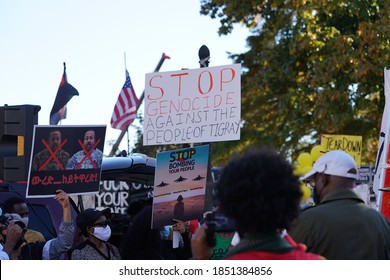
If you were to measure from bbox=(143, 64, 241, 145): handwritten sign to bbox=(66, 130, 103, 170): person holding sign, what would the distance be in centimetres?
55

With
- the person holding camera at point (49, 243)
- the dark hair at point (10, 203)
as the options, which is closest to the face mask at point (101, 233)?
the person holding camera at point (49, 243)

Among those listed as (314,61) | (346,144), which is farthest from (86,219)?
(314,61)

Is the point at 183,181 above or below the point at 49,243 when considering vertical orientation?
above

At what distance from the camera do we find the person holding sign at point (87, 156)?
27.6 ft

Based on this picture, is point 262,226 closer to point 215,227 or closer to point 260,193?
point 260,193

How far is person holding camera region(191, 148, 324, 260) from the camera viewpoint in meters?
3.70

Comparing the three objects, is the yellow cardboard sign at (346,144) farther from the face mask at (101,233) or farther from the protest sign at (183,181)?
the face mask at (101,233)

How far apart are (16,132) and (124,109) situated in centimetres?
1046

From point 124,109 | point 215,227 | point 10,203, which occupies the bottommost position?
point 10,203

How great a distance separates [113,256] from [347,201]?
287 cm

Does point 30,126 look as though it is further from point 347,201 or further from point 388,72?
point 347,201

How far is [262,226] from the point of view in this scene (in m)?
3.72

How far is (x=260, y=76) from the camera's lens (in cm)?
2558

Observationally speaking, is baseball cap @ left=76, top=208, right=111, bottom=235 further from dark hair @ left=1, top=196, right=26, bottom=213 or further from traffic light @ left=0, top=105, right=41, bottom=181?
traffic light @ left=0, top=105, right=41, bottom=181
